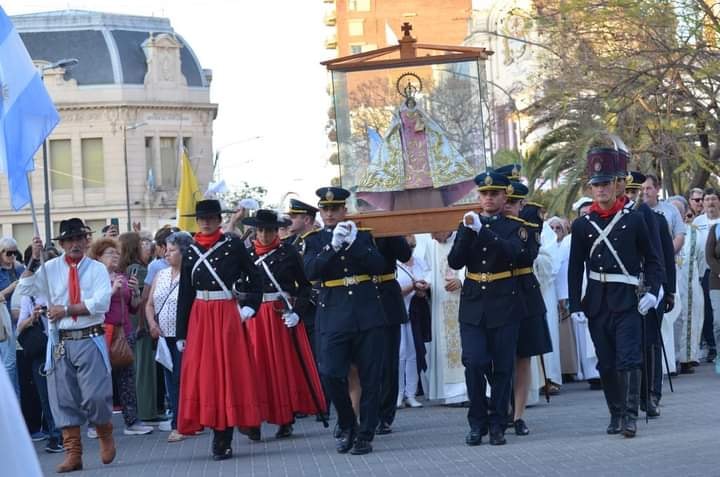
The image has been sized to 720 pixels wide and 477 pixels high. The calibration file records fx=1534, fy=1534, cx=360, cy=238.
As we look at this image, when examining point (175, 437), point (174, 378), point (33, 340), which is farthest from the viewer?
point (174, 378)

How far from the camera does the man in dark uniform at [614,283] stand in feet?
35.9

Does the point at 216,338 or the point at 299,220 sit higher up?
the point at 299,220

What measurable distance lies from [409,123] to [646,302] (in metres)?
2.44

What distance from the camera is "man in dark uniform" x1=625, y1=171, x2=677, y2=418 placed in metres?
11.6

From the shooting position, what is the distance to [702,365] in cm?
1869

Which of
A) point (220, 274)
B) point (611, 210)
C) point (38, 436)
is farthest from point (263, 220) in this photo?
point (611, 210)

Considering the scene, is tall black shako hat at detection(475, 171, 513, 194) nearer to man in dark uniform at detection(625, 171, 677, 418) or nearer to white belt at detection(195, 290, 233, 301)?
man in dark uniform at detection(625, 171, 677, 418)

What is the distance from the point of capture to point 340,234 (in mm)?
11047

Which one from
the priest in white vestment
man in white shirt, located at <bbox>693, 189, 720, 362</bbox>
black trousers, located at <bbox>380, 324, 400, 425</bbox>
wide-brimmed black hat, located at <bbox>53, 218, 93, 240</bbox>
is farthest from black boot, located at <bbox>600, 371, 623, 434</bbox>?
man in white shirt, located at <bbox>693, 189, 720, 362</bbox>

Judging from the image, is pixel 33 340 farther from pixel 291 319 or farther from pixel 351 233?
pixel 351 233

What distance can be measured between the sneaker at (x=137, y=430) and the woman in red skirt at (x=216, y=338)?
9.46 feet

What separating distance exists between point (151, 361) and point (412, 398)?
2617 millimetres

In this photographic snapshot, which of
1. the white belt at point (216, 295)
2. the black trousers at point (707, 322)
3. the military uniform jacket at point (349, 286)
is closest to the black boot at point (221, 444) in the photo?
the white belt at point (216, 295)

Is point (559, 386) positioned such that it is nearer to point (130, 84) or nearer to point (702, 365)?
point (702, 365)
